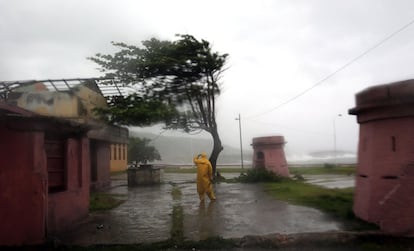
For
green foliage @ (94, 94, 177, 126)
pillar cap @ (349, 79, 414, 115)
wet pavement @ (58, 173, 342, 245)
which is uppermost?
green foliage @ (94, 94, 177, 126)

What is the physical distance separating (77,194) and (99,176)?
1020cm

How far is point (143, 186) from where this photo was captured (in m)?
22.1

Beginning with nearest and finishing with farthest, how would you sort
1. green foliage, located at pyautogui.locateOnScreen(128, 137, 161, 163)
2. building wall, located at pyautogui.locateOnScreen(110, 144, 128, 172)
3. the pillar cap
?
the pillar cap → building wall, located at pyautogui.locateOnScreen(110, 144, 128, 172) → green foliage, located at pyautogui.locateOnScreen(128, 137, 161, 163)

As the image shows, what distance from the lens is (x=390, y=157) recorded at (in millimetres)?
8109

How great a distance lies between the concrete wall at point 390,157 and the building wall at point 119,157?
1073 inches

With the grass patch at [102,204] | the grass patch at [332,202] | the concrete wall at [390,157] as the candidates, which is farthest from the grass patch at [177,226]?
the concrete wall at [390,157]

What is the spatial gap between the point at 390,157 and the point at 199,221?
445cm

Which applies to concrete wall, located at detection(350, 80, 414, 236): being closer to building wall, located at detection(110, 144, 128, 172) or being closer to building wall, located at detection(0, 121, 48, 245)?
building wall, located at detection(0, 121, 48, 245)

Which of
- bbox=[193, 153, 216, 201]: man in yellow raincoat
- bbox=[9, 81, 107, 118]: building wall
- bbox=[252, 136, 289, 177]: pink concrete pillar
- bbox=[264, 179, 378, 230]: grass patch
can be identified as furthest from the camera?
bbox=[252, 136, 289, 177]: pink concrete pillar

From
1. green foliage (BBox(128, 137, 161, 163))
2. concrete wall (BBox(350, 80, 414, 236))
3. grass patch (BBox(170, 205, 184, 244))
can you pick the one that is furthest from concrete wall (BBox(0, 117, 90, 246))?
green foliage (BBox(128, 137, 161, 163))

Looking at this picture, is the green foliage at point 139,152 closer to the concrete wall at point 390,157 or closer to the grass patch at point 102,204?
the grass patch at point 102,204

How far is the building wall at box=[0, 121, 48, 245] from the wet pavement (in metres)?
0.72

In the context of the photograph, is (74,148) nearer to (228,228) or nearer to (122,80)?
(228,228)

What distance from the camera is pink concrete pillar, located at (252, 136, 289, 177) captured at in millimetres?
24469
